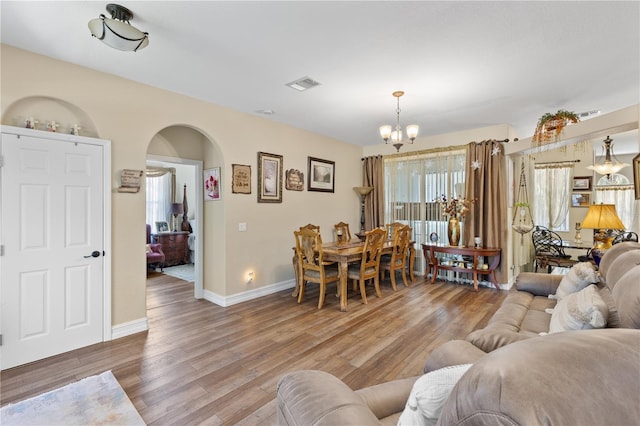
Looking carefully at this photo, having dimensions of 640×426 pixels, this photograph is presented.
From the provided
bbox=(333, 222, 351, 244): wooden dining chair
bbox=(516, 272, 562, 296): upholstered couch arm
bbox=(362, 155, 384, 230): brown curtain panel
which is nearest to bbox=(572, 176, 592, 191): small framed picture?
bbox=(362, 155, 384, 230): brown curtain panel

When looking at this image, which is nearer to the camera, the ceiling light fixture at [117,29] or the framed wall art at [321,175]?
the ceiling light fixture at [117,29]

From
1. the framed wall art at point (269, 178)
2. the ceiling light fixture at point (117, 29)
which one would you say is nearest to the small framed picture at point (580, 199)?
the framed wall art at point (269, 178)

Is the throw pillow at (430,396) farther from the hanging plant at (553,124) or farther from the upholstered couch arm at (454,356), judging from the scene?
the hanging plant at (553,124)

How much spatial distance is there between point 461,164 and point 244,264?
418 cm

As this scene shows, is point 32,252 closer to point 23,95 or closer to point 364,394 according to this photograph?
point 23,95

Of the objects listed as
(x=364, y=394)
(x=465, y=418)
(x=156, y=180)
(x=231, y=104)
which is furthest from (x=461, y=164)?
(x=156, y=180)

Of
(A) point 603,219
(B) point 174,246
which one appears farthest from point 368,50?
(B) point 174,246

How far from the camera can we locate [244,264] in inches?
173

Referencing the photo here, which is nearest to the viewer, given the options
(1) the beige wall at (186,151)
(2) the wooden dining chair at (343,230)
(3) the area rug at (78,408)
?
(3) the area rug at (78,408)

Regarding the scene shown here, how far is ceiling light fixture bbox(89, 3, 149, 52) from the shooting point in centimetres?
203

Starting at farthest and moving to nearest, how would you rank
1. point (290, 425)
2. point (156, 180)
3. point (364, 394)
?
point (156, 180)
point (364, 394)
point (290, 425)

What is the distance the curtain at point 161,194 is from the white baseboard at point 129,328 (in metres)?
4.90

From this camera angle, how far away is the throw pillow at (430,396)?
0.89 m

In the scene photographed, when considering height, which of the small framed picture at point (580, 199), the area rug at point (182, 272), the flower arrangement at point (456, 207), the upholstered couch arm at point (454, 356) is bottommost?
the area rug at point (182, 272)
